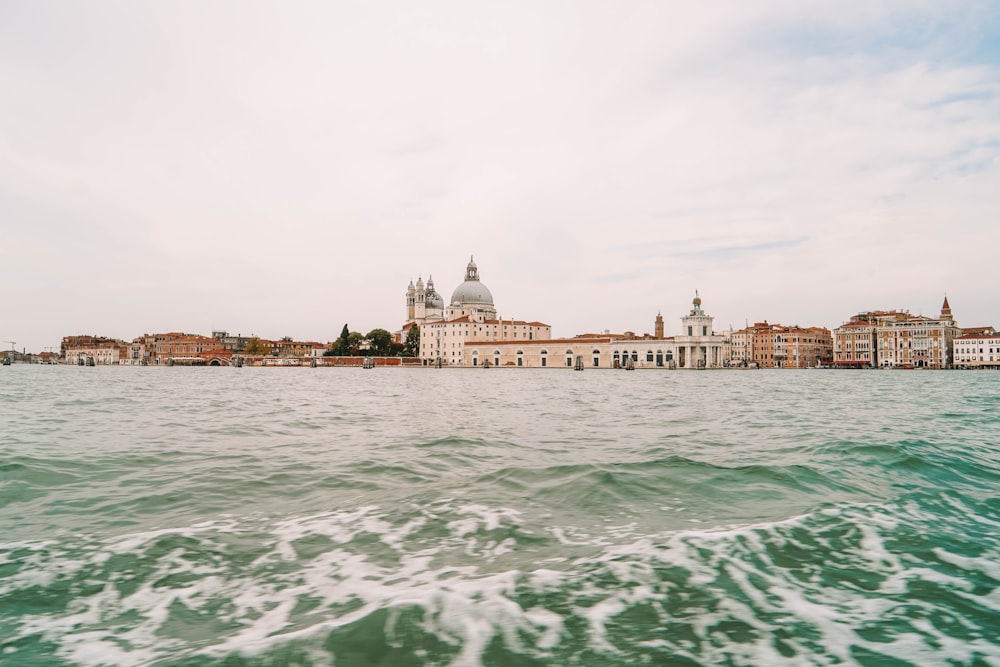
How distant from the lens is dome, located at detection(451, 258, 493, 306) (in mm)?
85000

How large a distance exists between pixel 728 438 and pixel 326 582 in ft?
21.3

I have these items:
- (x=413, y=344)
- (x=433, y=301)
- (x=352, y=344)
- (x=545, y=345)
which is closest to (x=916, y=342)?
(x=545, y=345)

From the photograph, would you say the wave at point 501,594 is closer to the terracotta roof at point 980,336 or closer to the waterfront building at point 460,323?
the waterfront building at point 460,323

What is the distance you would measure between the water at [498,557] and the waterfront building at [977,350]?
243 feet

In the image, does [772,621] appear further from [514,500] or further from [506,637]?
[514,500]

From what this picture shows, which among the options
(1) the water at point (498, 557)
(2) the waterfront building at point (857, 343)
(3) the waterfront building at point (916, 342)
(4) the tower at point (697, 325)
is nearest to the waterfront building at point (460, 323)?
(4) the tower at point (697, 325)

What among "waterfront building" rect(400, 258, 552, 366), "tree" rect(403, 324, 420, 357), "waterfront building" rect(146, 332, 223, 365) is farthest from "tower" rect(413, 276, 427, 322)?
"waterfront building" rect(146, 332, 223, 365)

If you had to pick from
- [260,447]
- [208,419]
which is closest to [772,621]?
[260,447]

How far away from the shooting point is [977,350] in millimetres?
64438

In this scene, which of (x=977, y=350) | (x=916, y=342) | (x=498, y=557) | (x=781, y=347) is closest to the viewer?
(x=498, y=557)

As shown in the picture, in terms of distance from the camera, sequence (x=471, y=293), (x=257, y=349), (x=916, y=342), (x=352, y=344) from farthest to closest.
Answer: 1. (x=257, y=349)
2. (x=471, y=293)
3. (x=352, y=344)
4. (x=916, y=342)

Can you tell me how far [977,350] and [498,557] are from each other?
80646 millimetres

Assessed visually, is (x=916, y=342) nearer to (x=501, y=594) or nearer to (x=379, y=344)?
(x=379, y=344)

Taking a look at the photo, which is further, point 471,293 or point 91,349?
point 91,349
